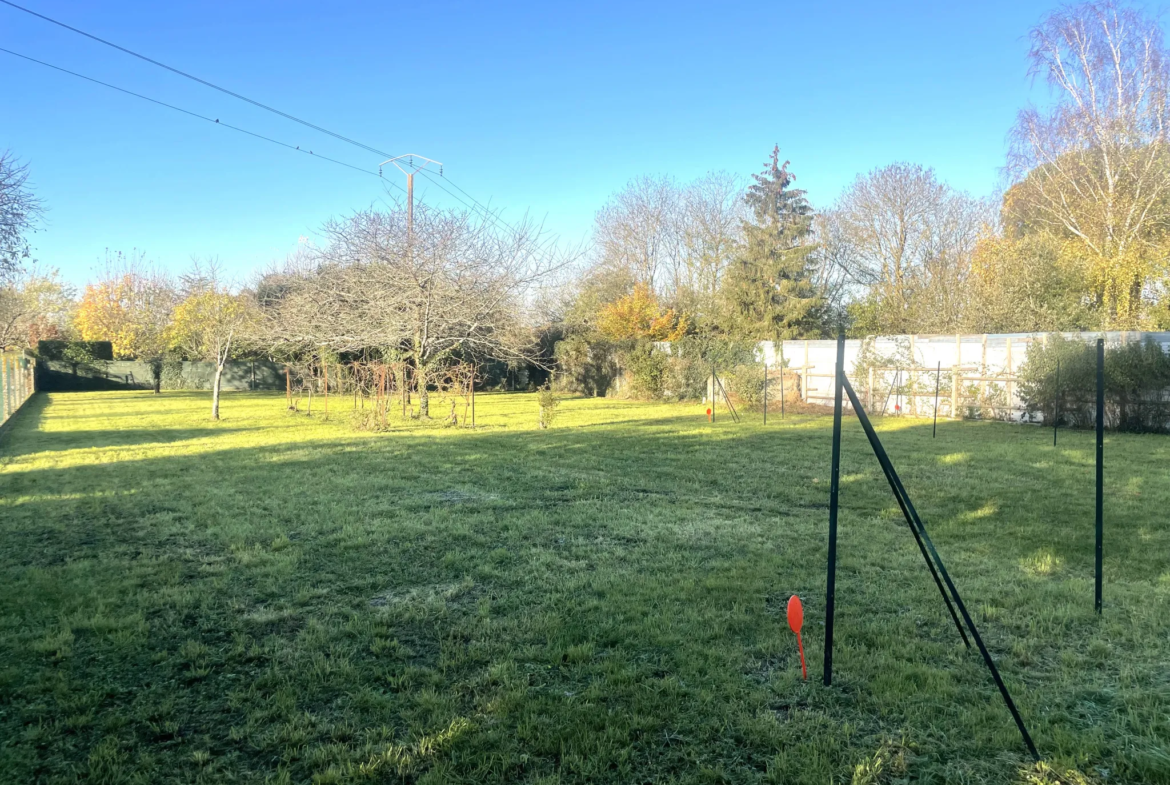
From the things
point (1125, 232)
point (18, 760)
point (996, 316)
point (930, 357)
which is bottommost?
point (18, 760)

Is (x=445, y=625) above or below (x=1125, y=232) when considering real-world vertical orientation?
below

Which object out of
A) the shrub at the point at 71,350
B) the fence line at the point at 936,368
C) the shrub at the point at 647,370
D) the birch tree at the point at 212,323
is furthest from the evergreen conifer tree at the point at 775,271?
the shrub at the point at 71,350

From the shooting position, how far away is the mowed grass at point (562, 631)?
254 cm

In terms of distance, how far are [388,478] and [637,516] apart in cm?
345


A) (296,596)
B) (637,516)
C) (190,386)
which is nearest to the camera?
(296,596)

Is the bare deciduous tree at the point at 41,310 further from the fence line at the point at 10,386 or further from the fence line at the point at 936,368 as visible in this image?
the fence line at the point at 936,368

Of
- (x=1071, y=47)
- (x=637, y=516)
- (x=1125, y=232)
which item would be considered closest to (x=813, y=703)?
(x=637, y=516)

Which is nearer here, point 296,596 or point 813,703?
point 813,703

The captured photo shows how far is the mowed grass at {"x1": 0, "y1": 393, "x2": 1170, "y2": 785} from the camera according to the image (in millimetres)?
2545

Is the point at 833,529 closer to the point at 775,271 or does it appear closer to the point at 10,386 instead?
the point at 10,386

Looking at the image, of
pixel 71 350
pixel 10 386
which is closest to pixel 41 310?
pixel 71 350

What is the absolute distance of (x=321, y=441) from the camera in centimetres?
1175

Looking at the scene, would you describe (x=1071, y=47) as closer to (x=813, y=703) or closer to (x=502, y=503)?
(x=502, y=503)

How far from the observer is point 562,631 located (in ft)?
11.9
